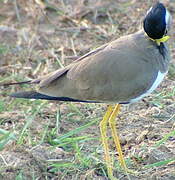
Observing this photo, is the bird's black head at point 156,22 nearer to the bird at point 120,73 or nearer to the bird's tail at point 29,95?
the bird at point 120,73

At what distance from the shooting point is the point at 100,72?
4.46 m

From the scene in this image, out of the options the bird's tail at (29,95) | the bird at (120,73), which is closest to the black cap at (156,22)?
the bird at (120,73)

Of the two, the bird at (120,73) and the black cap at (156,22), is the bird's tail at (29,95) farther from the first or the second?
the black cap at (156,22)

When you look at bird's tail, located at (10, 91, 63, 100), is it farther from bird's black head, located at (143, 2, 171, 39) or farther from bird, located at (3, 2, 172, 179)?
bird's black head, located at (143, 2, 171, 39)

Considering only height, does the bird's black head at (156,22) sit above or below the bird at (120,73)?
above

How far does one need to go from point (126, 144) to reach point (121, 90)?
63 cm

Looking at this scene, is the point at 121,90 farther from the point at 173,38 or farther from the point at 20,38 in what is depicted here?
the point at 20,38

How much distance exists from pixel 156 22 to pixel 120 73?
1.51ft

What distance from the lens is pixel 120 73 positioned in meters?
4.43

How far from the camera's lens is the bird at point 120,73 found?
14.5ft

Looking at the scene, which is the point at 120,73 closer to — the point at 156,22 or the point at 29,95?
the point at 156,22

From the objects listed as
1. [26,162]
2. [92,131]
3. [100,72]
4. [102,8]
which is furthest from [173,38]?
[26,162]

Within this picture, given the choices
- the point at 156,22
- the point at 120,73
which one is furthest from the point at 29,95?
the point at 156,22

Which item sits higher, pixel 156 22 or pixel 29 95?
pixel 156 22
